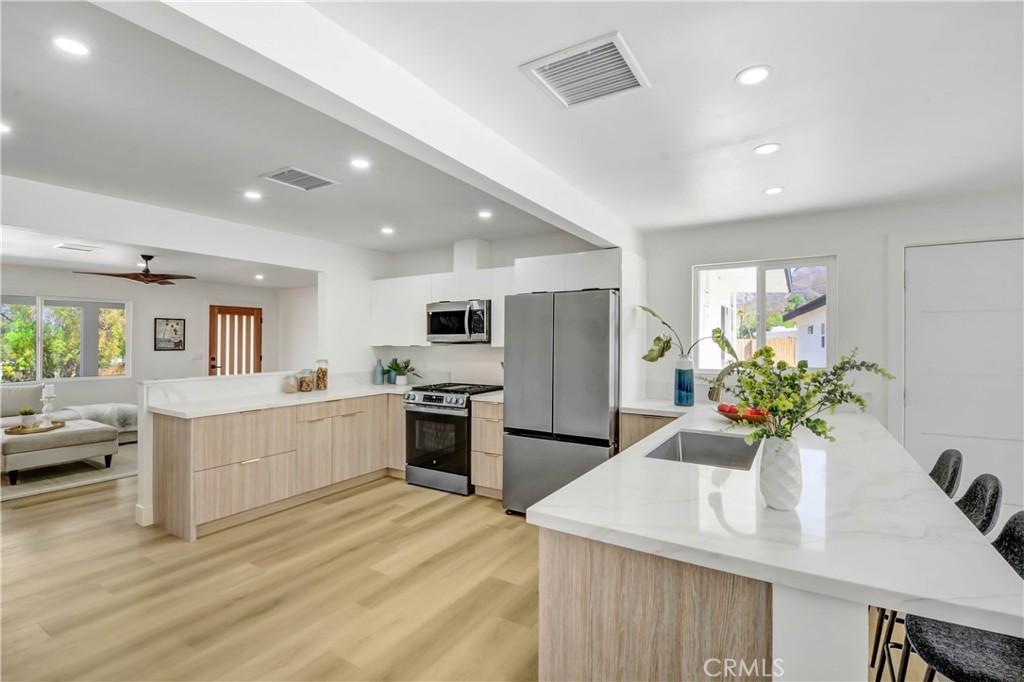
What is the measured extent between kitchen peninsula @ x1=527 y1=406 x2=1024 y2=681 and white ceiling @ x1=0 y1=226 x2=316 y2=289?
396cm

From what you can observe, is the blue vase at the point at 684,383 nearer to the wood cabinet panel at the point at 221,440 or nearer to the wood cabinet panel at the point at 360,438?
the wood cabinet panel at the point at 360,438

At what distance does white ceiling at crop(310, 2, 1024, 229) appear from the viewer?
143 cm

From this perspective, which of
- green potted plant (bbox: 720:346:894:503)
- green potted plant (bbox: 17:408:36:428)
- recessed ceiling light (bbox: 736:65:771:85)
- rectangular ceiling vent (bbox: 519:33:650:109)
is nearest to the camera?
green potted plant (bbox: 720:346:894:503)

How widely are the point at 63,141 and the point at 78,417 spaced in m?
4.60

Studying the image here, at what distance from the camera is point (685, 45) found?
1.56 m

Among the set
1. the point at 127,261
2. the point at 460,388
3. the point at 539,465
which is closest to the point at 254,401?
the point at 460,388

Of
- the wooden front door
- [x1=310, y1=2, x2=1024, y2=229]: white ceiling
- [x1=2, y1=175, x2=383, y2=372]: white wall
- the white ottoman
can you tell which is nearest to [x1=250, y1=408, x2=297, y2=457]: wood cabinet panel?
[x1=2, y1=175, x2=383, y2=372]: white wall

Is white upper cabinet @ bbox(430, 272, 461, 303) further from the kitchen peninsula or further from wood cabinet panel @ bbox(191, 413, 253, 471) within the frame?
the kitchen peninsula

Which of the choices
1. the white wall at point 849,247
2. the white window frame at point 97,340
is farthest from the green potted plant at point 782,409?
the white window frame at point 97,340

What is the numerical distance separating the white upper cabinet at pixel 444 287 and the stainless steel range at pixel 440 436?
2.91 feet

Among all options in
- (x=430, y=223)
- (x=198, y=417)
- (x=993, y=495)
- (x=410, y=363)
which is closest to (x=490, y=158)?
(x=430, y=223)

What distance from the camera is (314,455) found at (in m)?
4.01

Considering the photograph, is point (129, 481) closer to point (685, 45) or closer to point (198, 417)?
point (198, 417)

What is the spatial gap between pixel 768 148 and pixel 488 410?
2731 millimetres
